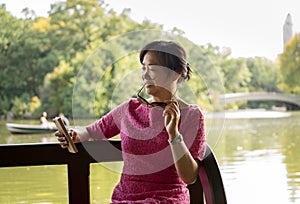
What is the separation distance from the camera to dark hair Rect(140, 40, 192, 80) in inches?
63.4

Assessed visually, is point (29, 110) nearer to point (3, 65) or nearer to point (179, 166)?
point (3, 65)

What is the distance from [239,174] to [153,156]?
409 cm

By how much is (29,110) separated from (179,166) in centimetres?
744

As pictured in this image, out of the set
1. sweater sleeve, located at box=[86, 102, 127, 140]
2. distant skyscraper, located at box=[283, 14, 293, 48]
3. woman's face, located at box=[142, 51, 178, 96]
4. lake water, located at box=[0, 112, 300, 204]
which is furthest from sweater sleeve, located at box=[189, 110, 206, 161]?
distant skyscraper, located at box=[283, 14, 293, 48]

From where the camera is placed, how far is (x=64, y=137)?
5.38 ft

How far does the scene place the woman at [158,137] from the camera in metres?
1.60

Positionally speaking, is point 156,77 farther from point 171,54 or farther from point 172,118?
point 172,118

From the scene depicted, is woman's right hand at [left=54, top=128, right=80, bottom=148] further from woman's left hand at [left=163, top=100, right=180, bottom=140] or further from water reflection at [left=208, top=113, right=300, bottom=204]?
water reflection at [left=208, top=113, right=300, bottom=204]

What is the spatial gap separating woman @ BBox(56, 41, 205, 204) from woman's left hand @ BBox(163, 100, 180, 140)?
75 millimetres

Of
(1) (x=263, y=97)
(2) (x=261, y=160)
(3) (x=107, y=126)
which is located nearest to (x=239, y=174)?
(2) (x=261, y=160)

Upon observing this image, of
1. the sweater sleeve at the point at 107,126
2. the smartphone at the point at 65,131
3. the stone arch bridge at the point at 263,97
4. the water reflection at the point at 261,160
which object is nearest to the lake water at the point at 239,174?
the water reflection at the point at 261,160

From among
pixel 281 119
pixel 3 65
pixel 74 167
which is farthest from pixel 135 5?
pixel 74 167

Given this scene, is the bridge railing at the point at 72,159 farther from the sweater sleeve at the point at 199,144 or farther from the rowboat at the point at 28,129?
the rowboat at the point at 28,129

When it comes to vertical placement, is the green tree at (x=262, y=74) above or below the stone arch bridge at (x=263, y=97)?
above
